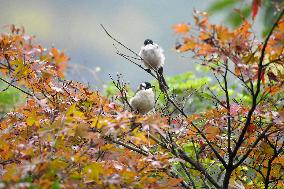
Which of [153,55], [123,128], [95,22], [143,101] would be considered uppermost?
[95,22]

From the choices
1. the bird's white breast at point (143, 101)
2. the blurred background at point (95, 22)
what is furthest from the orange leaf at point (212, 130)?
the blurred background at point (95, 22)

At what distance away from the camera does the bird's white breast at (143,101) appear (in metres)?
5.01

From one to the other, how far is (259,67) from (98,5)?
23854 millimetres

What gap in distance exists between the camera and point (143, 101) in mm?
5020

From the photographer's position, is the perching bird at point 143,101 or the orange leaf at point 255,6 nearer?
the orange leaf at point 255,6

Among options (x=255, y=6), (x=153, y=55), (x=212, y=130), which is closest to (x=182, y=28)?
(x=255, y=6)

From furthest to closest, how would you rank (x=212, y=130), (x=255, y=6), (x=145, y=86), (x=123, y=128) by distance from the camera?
(x=145, y=86) → (x=212, y=130) → (x=123, y=128) → (x=255, y=6)

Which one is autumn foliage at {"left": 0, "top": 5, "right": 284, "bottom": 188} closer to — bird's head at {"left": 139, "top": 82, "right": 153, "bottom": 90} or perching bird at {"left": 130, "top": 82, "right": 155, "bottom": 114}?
perching bird at {"left": 130, "top": 82, "right": 155, "bottom": 114}

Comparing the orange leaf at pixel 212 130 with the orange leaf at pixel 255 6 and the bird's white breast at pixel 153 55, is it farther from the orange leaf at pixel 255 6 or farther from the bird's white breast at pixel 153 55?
the bird's white breast at pixel 153 55

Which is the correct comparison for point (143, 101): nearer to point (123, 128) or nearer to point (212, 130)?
point (212, 130)

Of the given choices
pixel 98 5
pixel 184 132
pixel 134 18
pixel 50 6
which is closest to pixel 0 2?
pixel 50 6

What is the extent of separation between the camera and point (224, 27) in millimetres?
2848

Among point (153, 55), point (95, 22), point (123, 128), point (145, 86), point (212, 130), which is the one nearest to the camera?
point (123, 128)

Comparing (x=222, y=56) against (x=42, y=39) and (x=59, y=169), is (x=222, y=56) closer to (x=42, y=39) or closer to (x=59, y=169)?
(x=59, y=169)
